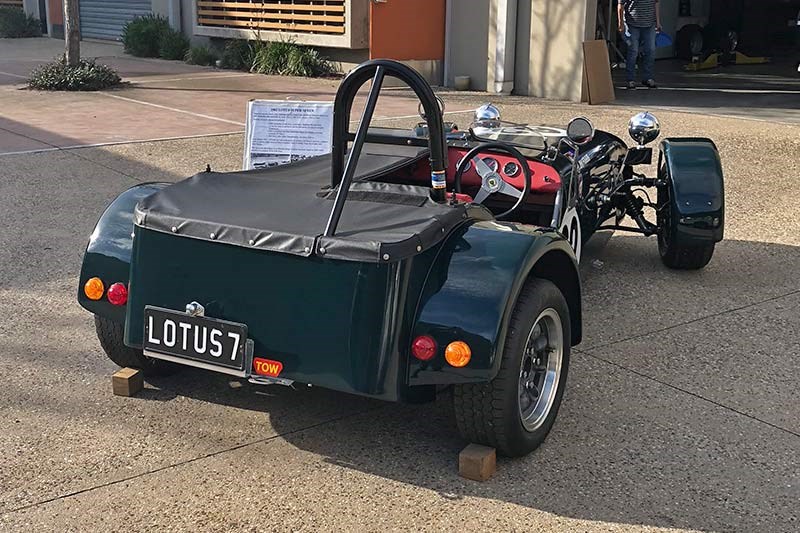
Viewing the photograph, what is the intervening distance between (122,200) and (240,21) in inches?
546

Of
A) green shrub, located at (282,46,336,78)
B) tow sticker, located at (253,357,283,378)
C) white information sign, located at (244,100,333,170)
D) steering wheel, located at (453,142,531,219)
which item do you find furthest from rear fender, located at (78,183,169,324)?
green shrub, located at (282,46,336,78)

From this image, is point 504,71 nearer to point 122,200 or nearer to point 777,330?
point 777,330

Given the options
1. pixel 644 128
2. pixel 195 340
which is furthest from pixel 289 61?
pixel 195 340

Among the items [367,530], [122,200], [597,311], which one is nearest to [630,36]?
[597,311]

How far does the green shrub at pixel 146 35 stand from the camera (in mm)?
19281

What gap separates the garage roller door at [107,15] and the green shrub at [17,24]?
212 centimetres

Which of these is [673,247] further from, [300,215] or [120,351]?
[120,351]

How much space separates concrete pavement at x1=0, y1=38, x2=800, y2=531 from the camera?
329cm

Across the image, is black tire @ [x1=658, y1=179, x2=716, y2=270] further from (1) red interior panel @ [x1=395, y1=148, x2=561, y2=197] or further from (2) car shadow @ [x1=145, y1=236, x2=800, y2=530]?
(2) car shadow @ [x1=145, y1=236, x2=800, y2=530]

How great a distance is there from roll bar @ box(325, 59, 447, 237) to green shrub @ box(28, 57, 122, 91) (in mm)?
10940

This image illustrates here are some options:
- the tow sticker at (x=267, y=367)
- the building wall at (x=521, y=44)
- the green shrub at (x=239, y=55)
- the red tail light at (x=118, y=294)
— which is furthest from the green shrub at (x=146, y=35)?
the tow sticker at (x=267, y=367)

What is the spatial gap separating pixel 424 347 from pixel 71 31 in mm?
11831

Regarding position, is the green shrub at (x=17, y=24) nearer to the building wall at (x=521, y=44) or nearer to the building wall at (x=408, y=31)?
the building wall at (x=408, y=31)

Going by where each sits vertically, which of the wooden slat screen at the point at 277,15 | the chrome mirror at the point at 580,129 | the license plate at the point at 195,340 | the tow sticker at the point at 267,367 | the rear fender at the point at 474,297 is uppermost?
the wooden slat screen at the point at 277,15
